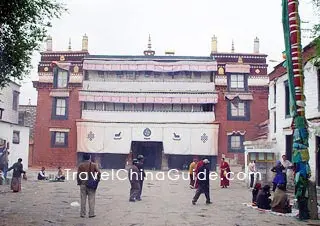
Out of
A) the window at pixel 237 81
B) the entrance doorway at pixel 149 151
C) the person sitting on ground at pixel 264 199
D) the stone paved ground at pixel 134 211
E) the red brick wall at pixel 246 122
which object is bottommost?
the stone paved ground at pixel 134 211

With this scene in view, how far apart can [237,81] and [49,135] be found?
663 inches

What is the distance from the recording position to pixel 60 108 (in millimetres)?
36500

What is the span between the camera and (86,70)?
36.8 metres

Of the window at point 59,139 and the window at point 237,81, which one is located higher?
the window at point 237,81

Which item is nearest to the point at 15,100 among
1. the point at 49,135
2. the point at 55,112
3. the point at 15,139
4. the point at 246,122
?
the point at 55,112

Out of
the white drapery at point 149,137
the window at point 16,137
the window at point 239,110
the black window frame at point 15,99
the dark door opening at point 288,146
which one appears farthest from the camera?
the black window frame at point 15,99

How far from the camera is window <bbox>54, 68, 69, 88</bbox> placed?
3669 centimetres

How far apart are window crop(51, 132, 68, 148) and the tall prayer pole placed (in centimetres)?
2705

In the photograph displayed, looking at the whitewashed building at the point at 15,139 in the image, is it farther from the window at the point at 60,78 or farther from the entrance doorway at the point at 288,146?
the entrance doorway at the point at 288,146

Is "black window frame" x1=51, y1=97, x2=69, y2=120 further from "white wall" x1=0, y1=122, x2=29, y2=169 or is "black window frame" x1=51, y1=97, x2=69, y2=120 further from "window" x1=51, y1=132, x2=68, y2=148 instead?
"white wall" x1=0, y1=122, x2=29, y2=169

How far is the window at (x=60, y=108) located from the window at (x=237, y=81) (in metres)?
14.4

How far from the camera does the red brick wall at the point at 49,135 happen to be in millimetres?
35812

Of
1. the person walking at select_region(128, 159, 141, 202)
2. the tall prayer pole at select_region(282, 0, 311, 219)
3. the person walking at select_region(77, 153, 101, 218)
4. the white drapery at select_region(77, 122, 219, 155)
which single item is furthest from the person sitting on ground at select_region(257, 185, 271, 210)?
the white drapery at select_region(77, 122, 219, 155)

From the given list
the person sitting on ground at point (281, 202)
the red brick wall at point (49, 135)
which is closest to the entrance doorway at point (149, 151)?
the red brick wall at point (49, 135)
